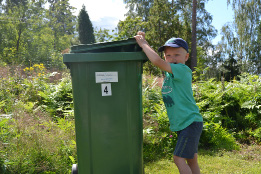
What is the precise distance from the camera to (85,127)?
7.36 feet

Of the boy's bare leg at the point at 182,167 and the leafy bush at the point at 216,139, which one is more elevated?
the boy's bare leg at the point at 182,167

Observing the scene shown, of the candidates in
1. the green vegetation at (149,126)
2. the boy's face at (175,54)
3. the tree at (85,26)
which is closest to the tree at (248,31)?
the tree at (85,26)

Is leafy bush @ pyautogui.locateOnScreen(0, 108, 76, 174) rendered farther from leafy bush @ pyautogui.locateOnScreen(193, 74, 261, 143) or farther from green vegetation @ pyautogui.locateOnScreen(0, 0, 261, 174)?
leafy bush @ pyautogui.locateOnScreen(193, 74, 261, 143)

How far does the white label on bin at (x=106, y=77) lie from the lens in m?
2.18

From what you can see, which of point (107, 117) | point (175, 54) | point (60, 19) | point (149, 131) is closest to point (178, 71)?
point (175, 54)

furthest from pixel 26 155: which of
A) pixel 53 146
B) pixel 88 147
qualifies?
pixel 88 147

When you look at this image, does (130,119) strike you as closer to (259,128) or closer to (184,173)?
(184,173)

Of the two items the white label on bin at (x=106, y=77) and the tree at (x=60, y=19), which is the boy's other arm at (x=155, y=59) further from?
the tree at (x=60, y=19)

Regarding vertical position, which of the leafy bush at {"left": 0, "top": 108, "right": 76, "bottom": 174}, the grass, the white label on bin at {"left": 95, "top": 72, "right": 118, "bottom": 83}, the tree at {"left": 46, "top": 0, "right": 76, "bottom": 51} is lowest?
the grass

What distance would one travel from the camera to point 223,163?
3.60 metres

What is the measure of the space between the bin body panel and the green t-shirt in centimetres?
36

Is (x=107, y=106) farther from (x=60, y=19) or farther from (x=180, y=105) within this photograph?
(x=60, y=19)

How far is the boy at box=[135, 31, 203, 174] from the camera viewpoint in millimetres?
2146

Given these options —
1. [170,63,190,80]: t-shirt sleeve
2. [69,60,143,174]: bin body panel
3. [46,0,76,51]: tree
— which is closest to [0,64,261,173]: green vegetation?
[69,60,143,174]: bin body panel
